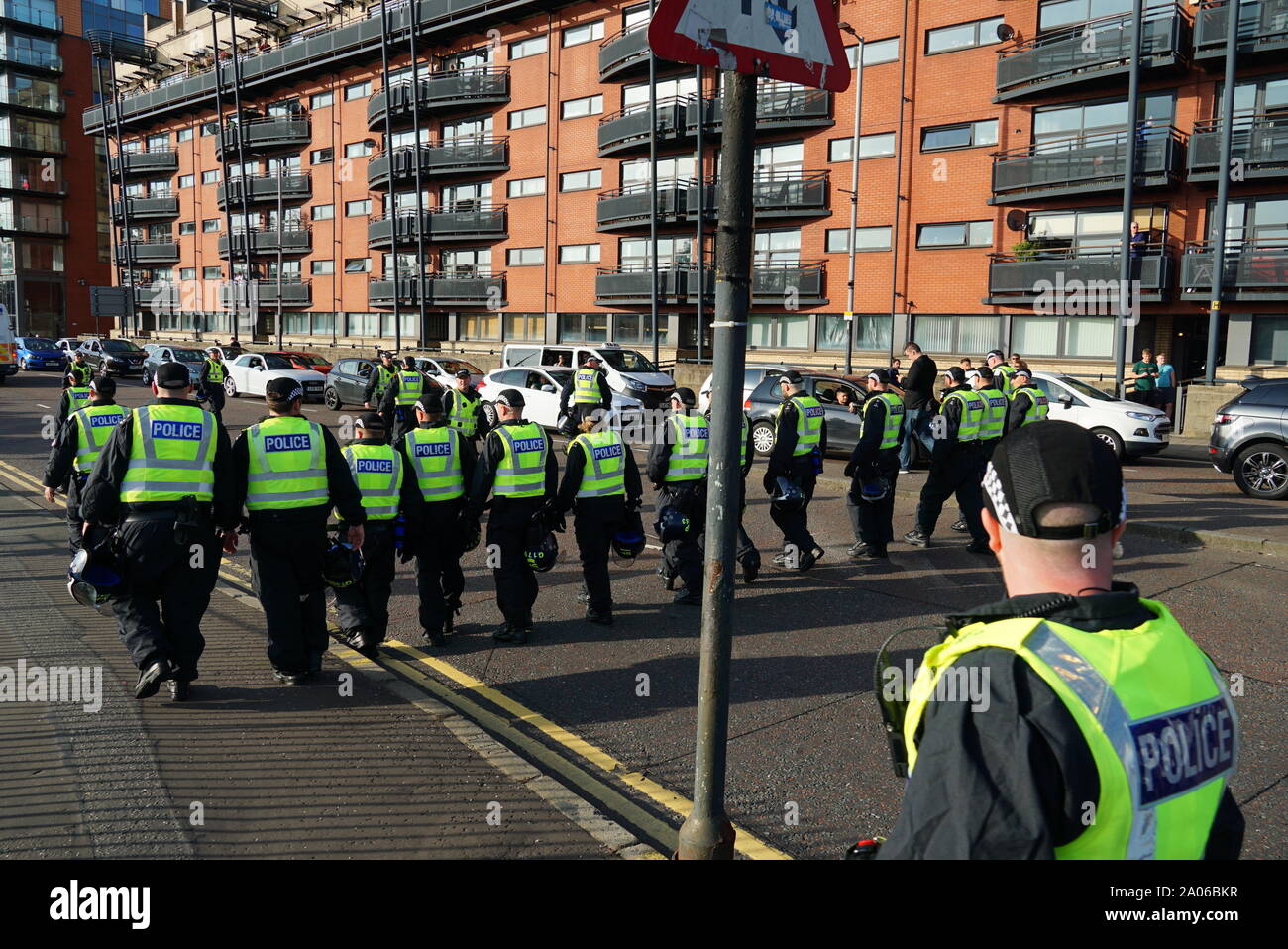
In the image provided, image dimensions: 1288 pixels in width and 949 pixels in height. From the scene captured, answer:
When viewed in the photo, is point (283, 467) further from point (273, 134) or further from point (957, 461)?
point (273, 134)

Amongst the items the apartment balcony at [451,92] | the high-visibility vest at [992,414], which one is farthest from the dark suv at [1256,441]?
the apartment balcony at [451,92]

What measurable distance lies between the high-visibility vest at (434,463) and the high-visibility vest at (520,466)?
331 millimetres

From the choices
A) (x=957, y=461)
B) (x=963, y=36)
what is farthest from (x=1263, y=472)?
(x=963, y=36)

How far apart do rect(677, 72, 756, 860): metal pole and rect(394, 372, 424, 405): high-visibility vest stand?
12056mm

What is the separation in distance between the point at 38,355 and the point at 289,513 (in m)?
41.3

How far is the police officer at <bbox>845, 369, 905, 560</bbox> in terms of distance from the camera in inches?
372

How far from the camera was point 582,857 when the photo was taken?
12.5 ft

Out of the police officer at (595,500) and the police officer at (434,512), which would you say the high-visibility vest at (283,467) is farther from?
the police officer at (595,500)

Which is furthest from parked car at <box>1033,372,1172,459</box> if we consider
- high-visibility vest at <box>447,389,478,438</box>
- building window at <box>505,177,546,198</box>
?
building window at <box>505,177,546,198</box>

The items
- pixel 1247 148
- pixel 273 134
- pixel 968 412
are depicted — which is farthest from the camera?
pixel 273 134

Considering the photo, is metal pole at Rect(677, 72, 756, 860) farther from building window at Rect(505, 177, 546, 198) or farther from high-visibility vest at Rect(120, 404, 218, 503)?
building window at Rect(505, 177, 546, 198)

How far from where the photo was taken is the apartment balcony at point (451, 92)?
3919 cm

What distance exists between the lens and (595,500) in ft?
24.1

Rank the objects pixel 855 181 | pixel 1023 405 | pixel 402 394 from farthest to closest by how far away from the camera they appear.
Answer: pixel 855 181
pixel 402 394
pixel 1023 405
